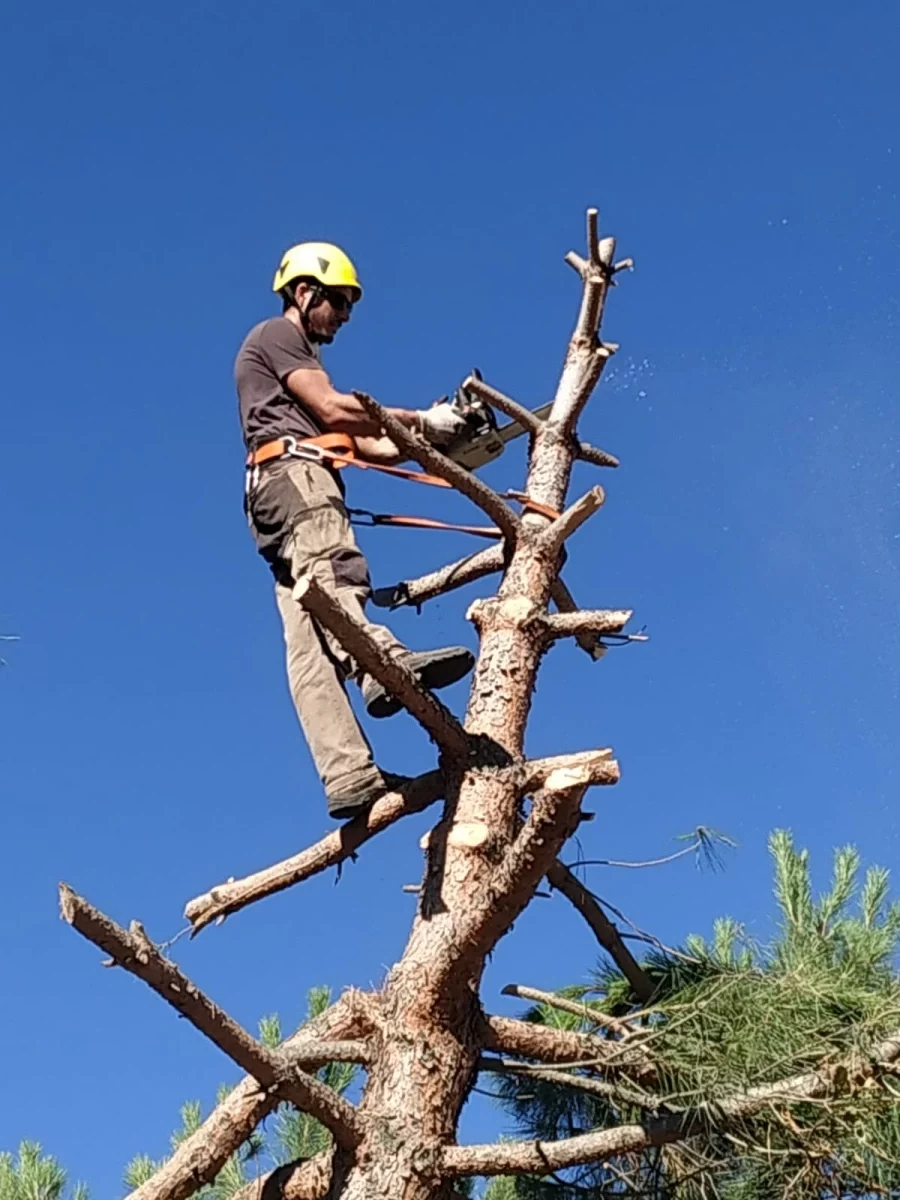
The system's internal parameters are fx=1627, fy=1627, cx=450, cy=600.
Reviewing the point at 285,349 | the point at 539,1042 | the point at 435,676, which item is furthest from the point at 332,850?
the point at 285,349

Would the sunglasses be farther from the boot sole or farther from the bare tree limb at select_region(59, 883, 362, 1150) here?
the bare tree limb at select_region(59, 883, 362, 1150)

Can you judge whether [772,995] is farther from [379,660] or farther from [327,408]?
[327,408]

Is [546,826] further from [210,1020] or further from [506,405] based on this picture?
[506,405]

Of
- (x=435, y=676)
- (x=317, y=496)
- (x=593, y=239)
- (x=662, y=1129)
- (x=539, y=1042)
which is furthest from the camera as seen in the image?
(x=593, y=239)

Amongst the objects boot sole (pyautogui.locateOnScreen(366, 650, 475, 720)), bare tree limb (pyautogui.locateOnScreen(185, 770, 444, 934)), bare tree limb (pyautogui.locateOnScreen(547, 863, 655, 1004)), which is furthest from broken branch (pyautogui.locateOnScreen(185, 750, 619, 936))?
bare tree limb (pyautogui.locateOnScreen(547, 863, 655, 1004))

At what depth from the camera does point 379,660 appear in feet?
11.9

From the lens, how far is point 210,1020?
10.1 feet

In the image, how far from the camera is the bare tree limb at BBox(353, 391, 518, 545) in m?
3.96

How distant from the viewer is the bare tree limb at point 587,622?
429 cm

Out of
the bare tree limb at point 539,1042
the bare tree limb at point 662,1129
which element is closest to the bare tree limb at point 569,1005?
the bare tree limb at point 539,1042

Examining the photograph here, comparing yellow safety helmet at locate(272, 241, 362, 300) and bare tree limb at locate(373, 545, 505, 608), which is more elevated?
yellow safety helmet at locate(272, 241, 362, 300)

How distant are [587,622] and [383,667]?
841 millimetres

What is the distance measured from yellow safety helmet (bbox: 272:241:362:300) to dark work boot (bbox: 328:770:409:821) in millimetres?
1444

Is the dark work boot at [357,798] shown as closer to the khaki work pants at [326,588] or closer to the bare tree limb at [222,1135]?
the khaki work pants at [326,588]
